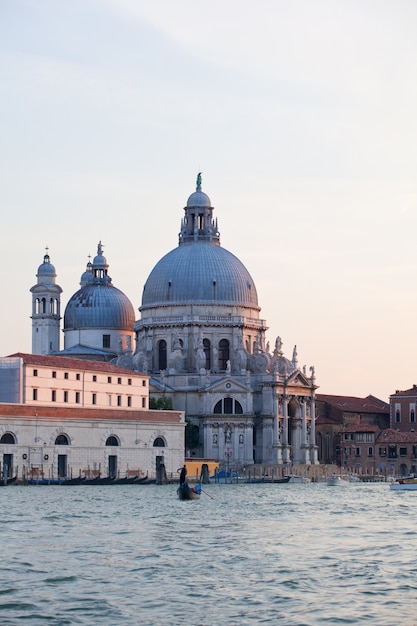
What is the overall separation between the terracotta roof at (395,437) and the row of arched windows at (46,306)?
2868cm

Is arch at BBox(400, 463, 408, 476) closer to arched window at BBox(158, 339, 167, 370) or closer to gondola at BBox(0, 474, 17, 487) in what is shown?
arched window at BBox(158, 339, 167, 370)

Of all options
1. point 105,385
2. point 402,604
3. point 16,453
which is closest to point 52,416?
point 16,453

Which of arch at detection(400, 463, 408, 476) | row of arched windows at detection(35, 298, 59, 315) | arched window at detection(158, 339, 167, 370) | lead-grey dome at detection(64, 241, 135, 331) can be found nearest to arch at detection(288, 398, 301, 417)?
arched window at detection(158, 339, 167, 370)

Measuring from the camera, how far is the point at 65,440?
76.8m

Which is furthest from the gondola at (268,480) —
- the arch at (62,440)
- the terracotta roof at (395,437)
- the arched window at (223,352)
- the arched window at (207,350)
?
the terracotta roof at (395,437)

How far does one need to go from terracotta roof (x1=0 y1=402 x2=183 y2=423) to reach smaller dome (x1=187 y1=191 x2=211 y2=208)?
29.9m

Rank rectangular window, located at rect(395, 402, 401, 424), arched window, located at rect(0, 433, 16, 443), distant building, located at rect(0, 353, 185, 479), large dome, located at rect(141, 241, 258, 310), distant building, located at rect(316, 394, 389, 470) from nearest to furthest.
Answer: arched window, located at rect(0, 433, 16, 443), distant building, located at rect(0, 353, 185, 479), large dome, located at rect(141, 241, 258, 310), distant building, located at rect(316, 394, 389, 470), rectangular window, located at rect(395, 402, 401, 424)

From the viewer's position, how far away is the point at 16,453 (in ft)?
240

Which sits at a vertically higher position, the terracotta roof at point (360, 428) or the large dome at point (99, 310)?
the large dome at point (99, 310)

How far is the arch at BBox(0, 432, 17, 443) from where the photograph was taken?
72.9 metres

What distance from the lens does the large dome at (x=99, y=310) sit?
117 m

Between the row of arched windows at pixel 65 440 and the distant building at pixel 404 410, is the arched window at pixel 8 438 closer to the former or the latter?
the row of arched windows at pixel 65 440

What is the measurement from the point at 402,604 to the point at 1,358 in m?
54.3

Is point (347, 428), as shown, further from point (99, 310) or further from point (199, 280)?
point (99, 310)
